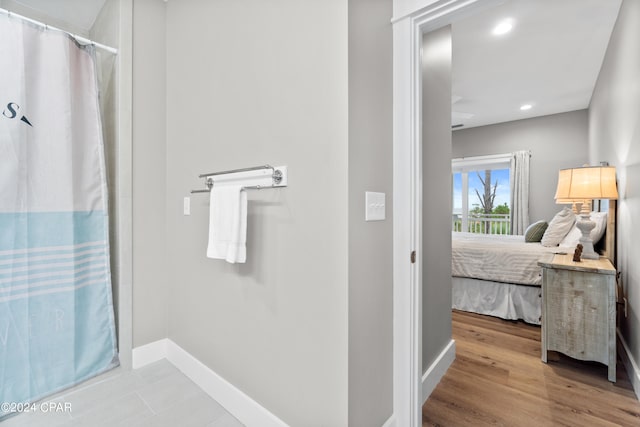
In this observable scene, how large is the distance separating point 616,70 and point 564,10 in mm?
733

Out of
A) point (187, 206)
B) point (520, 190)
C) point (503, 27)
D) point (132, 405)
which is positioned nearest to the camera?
point (132, 405)

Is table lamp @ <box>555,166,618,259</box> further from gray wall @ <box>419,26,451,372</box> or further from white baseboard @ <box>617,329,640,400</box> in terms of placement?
gray wall @ <box>419,26,451,372</box>

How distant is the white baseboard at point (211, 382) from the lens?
1.43 metres

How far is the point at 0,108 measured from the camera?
152 centimetres

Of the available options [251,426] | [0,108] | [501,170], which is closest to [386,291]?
[251,426]

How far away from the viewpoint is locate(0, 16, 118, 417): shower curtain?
156 cm

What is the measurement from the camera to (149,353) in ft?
6.61

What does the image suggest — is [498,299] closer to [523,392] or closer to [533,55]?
[523,392]

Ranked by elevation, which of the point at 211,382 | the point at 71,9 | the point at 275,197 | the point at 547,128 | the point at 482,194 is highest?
the point at 71,9

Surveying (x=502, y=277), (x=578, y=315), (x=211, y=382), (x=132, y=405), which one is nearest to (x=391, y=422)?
(x=211, y=382)

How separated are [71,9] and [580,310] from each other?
13.7ft

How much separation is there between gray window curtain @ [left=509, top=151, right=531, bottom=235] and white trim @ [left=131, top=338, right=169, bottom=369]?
5691 millimetres

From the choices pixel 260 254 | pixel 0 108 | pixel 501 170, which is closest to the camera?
pixel 260 254

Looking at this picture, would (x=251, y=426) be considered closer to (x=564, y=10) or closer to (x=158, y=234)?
(x=158, y=234)
